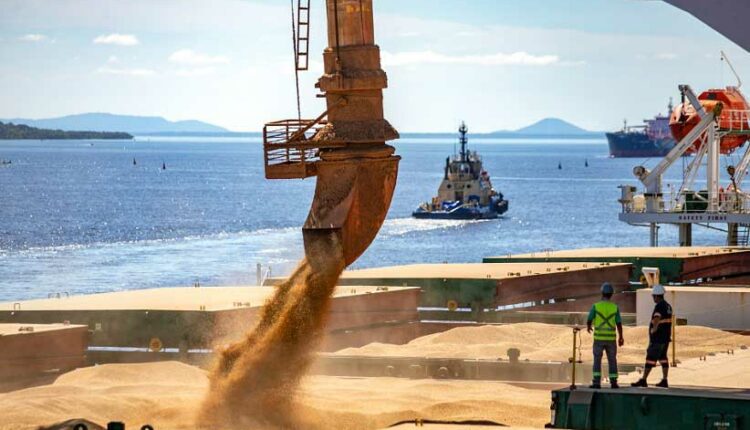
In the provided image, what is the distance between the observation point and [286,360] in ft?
66.3

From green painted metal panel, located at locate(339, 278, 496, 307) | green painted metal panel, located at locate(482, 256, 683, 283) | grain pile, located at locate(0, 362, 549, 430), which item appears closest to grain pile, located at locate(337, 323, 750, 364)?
green painted metal panel, located at locate(339, 278, 496, 307)

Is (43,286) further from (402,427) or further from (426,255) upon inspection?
(402,427)

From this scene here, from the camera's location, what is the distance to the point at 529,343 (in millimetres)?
27094

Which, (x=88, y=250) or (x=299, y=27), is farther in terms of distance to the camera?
(x=88, y=250)

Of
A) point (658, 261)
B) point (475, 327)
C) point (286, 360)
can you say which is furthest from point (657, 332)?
point (658, 261)

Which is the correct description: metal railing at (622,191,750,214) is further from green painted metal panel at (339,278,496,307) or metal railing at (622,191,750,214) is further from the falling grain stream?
the falling grain stream

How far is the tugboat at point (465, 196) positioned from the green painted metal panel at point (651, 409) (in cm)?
9733

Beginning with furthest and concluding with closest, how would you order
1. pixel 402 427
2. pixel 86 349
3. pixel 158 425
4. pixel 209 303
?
pixel 209 303 → pixel 86 349 → pixel 158 425 → pixel 402 427

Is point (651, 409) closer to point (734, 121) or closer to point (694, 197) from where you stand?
point (694, 197)

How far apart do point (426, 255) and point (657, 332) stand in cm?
6943

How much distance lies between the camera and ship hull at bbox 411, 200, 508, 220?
117m

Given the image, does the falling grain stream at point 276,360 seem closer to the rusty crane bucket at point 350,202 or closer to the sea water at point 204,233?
the rusty crane bucket at point 350,202

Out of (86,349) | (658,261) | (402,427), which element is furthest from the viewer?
(658,261)

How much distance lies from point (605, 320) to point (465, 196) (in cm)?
10249
